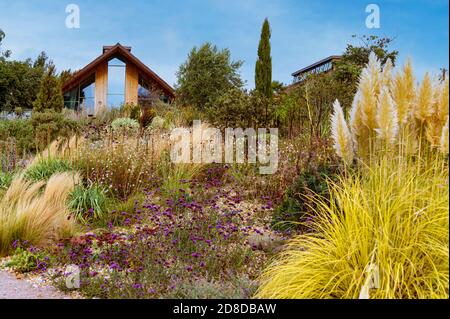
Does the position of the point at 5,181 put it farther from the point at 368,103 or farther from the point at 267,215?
the point at 368,103

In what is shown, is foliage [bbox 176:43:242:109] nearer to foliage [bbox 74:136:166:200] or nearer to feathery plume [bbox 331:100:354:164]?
foliage [bbox 74:136:166:200]

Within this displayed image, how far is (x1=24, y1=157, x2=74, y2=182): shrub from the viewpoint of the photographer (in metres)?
6.72

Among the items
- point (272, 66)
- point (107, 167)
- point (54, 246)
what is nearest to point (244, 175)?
point (107, 167)

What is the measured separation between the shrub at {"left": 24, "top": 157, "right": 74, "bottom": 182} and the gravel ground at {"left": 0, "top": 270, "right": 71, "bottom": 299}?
110 inches

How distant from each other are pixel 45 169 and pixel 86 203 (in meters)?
1.47

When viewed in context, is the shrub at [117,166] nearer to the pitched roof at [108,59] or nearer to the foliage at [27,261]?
the foliage at [27,261]

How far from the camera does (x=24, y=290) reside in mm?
3750

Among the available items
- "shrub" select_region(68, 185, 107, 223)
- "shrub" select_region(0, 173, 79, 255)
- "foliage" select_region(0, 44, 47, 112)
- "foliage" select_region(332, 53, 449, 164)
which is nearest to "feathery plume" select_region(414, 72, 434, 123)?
"foliage" select_region(332, 53, 449, 164)

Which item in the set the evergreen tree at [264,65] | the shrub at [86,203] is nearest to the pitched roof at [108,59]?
the evergreen tree at [264,65]

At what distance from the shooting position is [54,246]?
464cm

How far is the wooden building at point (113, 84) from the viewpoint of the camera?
76.0 feet

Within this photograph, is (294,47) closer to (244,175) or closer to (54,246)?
(244,175)

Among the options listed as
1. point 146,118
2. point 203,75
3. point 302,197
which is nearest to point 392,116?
point 302,197

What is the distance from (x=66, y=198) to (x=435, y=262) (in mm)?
4509
